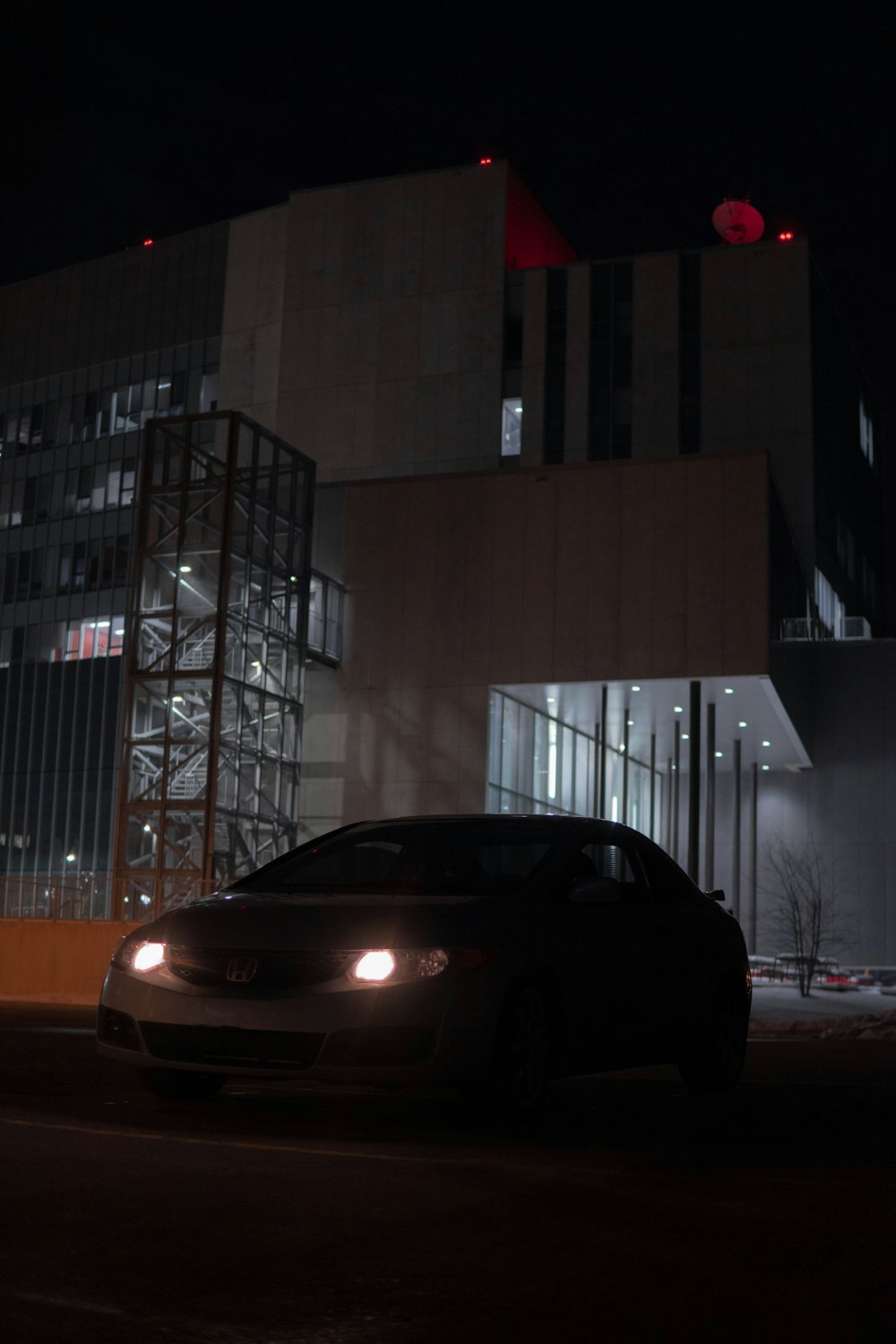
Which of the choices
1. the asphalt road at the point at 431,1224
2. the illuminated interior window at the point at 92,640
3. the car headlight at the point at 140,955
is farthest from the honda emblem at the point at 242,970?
the illuminated interior window at the point at 92,640

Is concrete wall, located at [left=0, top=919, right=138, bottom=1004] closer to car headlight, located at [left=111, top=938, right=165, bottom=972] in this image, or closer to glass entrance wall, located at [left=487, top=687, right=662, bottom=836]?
glass entrance wall, located at [left=487, top=687, right=662, bottom=836]

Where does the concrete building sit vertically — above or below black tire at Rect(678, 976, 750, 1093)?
above

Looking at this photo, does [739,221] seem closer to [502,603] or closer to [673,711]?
[673,711]

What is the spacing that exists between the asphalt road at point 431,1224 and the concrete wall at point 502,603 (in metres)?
29.8

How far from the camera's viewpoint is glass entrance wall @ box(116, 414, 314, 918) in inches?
1436

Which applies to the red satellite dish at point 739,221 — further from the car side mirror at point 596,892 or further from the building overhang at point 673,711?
the car side mirror at point 596,892

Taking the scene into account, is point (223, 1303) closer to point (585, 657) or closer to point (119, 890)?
point (119, 890)

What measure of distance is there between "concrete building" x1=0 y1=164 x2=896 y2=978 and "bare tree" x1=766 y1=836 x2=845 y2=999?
54 centimetres

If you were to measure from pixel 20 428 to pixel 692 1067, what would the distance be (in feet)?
207

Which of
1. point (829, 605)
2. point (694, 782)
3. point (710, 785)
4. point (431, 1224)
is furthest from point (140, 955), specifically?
point (829, 605)

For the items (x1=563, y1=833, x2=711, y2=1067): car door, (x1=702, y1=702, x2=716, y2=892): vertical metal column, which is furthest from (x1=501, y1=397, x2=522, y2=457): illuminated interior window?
(x1=563, y1=833, x2=711, y2=1067): car door

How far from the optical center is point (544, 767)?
140 feet

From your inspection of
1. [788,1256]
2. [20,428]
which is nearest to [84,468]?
[20,428]

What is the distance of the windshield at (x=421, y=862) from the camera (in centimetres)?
784
